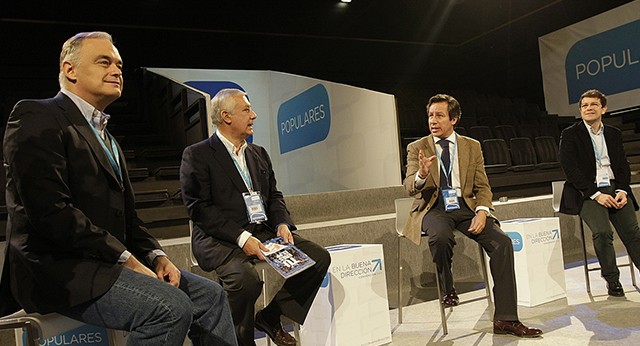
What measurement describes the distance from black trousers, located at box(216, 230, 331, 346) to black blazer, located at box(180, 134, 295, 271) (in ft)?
0.26

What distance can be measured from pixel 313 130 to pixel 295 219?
6.25 ft

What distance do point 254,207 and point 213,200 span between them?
0.19 m

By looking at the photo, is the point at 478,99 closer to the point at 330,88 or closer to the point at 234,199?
the point at 330,88

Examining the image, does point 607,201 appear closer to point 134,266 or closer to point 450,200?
point 450,200

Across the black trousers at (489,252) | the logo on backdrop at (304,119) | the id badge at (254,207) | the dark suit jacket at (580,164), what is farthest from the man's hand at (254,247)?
the logo on backdrop at (304,119)

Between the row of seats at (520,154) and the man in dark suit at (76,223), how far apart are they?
186 inches

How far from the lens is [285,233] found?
7.73 feet

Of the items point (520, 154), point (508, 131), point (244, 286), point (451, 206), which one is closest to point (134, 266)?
point (244, 286)

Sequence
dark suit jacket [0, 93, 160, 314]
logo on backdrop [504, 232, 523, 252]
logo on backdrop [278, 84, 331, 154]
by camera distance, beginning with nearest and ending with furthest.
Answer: dark suit jacket [0, 93, 160, 314] → logo on backdrop [504, 232, 523, 252] → logo on backdrop [278, 84, 331, 154]

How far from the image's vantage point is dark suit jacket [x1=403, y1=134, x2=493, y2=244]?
9.48 feet

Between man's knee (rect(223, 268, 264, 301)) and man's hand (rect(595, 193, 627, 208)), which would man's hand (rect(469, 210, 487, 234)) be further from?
man's knee (rect(223, 268, 264, 301))

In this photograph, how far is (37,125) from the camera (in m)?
1.47

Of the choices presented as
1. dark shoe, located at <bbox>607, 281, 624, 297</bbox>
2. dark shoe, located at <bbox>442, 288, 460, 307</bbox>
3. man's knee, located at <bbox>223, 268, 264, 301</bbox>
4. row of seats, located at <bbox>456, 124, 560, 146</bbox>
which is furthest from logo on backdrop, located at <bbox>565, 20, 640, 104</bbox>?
man's knee, located at <bbox>223, 268, 264, 301</bbox>

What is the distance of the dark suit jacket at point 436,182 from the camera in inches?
114
